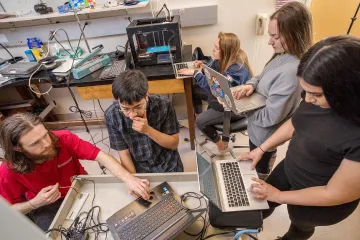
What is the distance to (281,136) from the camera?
1122 mm

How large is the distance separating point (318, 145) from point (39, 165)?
4.15 feet

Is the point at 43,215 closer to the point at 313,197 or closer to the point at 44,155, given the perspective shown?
the point at 44,155

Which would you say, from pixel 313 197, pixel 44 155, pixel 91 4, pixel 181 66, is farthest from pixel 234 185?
pixel 91 4

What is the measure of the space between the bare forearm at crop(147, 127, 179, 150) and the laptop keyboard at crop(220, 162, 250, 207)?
373 millimetres

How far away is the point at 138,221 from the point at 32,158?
638 mm

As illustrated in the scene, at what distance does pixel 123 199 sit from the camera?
1.00 meters

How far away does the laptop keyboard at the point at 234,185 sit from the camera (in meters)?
0.86

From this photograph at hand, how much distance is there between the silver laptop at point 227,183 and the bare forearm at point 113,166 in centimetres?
38

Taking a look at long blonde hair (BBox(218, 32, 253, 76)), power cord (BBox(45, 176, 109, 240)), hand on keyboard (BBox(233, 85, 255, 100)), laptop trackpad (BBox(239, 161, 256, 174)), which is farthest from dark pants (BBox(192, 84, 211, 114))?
power cord (BBox(45, 176, 109, 240))

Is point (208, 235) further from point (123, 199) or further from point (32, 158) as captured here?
point (32, 158)

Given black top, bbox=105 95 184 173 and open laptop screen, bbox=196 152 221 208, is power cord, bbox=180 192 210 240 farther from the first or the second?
black top, bbox=105 95 184 173

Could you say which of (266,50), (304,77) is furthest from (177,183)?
(266,50)

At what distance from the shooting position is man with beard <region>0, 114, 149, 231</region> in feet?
3.22

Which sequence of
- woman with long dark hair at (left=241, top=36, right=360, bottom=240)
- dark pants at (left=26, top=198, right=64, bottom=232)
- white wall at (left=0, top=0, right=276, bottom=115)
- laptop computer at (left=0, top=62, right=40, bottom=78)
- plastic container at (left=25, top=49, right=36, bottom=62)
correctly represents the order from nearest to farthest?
woman with long dark hair at (left=241, top=36, right=360, bottom=240) < dark pants at (left=26, top=198, right=64, bottom=232) < laptop computer at (left=0, top=62, right=40, bottom=78) < white wall at (left=0, top=0, right=276, bottom=115) < plastic container at (left=25, top=49, right=36, bottom=62)
